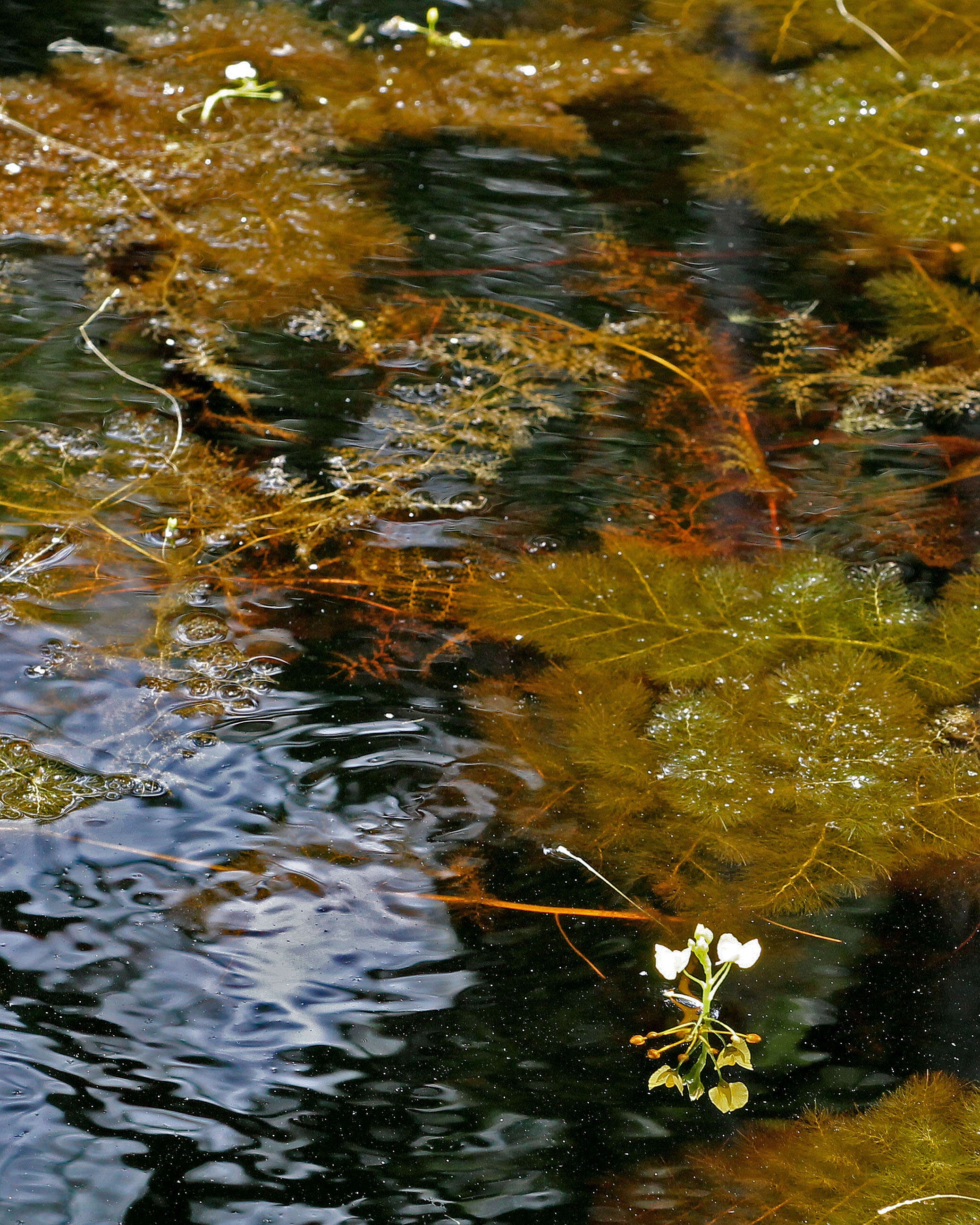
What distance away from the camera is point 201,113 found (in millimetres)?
3119

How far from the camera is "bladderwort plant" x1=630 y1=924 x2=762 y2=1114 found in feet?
4.86

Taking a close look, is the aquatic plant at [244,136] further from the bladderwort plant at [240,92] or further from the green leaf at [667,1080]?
the green leaf at [667,1080]

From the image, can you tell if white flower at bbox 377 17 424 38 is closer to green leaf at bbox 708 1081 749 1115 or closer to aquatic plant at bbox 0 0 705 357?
aquatic plant at bbox 0 0 705 357

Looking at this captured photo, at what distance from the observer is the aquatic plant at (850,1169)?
140 centimetres

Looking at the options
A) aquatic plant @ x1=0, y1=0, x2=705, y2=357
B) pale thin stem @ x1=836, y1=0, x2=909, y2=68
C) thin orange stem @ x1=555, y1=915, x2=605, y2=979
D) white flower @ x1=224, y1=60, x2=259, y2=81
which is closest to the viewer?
thin orange stem @ x1=555, y1=915, x2=605, y2=979

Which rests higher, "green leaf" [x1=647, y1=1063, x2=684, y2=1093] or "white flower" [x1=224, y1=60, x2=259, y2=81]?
"white flower" [x1=224, y1=60, x2=259, y2=81]

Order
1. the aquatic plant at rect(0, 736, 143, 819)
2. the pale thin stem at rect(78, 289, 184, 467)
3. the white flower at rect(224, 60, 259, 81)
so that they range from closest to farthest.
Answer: the aquatic plant at rect(0, 736, 143, 819)
the pale thin stem at rect(78, 289, 184, 467)
the white flower at rect(224, 60, 259, 81)

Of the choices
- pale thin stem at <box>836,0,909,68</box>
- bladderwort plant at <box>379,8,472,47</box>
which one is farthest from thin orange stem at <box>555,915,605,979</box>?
pale thin stem at <box>836,0,909,68</box>

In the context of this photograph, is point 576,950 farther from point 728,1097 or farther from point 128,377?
point 128,377

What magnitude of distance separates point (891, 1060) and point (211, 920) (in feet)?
3.21

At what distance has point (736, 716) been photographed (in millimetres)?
1886

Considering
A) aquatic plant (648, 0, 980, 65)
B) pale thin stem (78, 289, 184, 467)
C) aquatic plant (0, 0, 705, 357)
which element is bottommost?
pale thin stem (78, 289, 184, 467)

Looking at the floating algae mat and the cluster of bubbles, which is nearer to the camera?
the floating algae mat

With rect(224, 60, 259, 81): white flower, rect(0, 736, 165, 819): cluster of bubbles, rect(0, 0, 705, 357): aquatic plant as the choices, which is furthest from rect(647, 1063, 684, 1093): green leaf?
rect(224, 60, 259, 81): white flower
